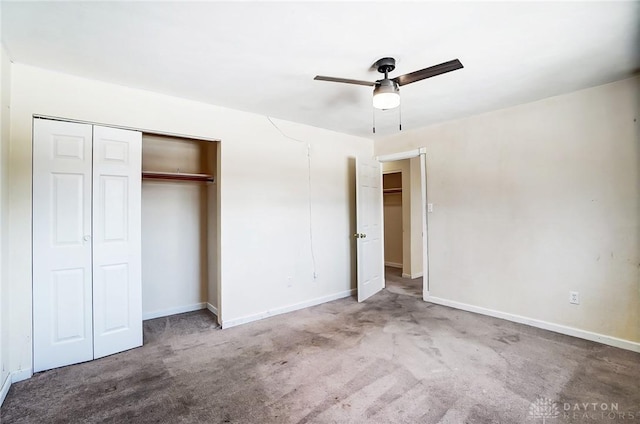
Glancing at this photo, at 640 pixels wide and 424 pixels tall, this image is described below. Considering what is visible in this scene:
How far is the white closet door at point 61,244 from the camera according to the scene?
2445mm

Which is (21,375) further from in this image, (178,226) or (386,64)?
(386,64)

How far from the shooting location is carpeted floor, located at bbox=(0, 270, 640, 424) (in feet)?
6.28

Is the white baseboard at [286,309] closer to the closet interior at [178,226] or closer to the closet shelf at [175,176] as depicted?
the closet interior at [178,226]

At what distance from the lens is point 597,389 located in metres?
2.13

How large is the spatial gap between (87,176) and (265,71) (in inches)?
71.9

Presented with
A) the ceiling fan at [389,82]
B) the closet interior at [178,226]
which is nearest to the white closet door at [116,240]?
the closet interior at [178,226]

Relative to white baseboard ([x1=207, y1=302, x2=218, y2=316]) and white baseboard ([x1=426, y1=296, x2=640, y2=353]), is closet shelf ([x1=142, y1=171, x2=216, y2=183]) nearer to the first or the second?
white baseboard ([x1=207, y1=302, x2=218, y2=316])

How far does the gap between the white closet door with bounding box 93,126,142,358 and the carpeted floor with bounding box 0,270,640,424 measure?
0.24m

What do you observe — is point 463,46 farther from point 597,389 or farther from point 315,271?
point 315,271

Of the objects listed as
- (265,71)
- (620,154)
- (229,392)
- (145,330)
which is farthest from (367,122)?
(145,330)

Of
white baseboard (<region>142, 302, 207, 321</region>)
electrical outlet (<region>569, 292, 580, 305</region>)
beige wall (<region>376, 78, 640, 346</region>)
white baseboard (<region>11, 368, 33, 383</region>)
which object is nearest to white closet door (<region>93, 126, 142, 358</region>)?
white baseboard (<region>11, 368, 33, 383</region>)

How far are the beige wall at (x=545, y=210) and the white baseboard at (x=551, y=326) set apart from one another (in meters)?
0.04

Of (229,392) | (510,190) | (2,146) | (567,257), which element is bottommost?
(229,392)

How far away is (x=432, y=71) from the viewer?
2.06 meters
